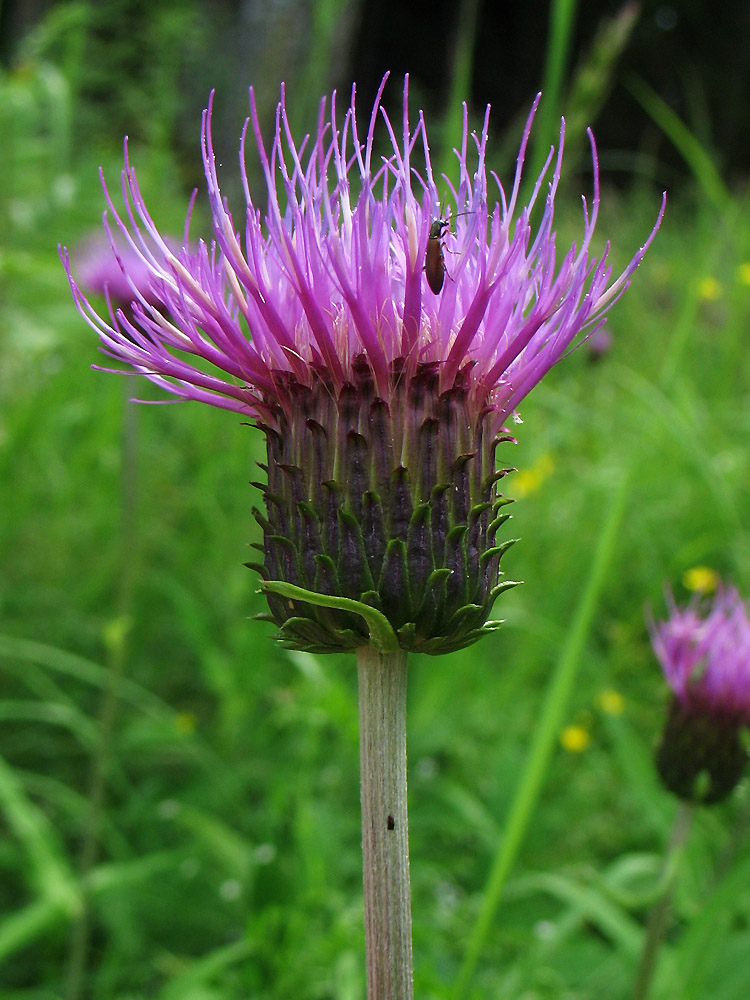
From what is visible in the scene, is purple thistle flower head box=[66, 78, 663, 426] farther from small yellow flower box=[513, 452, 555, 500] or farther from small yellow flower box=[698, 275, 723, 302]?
small yellow flower box=[698, 275, 723, 302]

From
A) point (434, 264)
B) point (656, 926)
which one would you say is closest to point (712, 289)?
point (656, 926)

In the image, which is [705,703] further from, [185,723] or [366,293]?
[185,723]

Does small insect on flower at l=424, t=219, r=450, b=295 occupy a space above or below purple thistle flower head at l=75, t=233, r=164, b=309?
below

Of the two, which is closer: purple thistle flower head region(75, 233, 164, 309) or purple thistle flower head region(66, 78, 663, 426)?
purple thistle flower head region(66, 78, 663, 426)

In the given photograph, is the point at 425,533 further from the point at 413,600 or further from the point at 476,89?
the point at 476,89

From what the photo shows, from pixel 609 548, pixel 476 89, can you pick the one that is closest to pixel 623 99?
pixel 476 89

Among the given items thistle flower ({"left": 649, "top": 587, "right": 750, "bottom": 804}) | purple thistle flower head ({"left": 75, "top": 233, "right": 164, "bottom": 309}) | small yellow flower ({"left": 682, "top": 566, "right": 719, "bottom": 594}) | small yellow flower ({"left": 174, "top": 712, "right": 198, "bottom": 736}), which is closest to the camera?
thistle flower ({"left": 649, "top": 587, "right": 750, "bottom": 804})

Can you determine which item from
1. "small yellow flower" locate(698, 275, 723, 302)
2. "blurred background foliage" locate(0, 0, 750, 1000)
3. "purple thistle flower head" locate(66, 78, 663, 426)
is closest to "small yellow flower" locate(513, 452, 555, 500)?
"blurred background foliage" locate(0, 0, 750, 1000)
